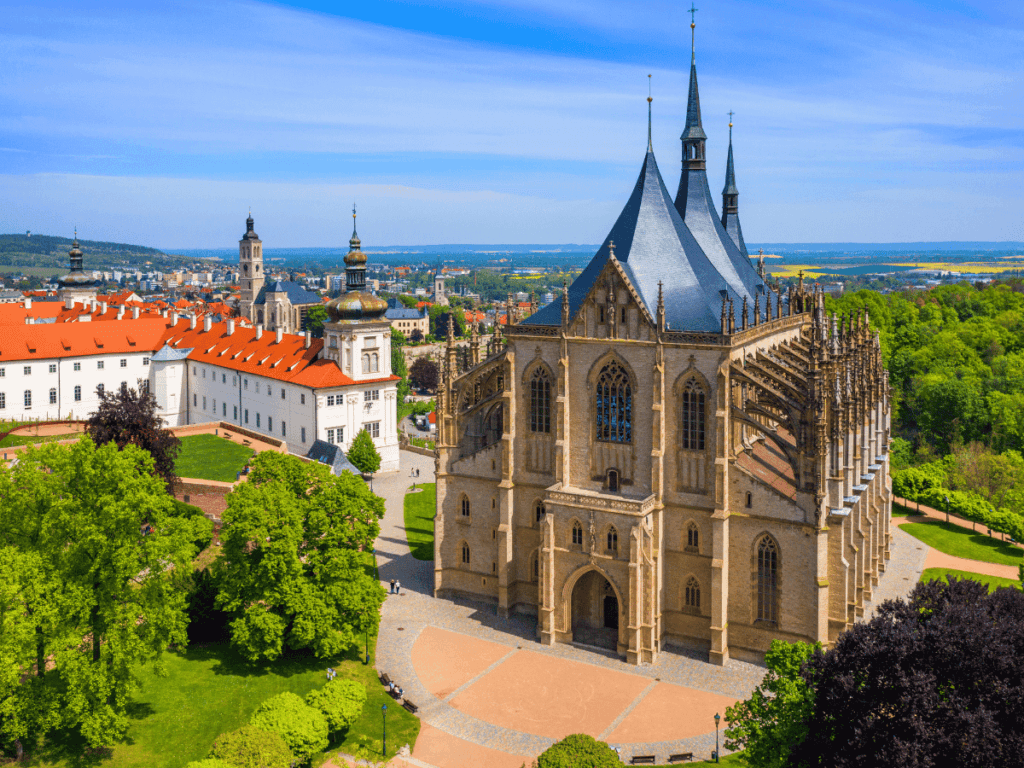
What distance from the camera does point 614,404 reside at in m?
48.3

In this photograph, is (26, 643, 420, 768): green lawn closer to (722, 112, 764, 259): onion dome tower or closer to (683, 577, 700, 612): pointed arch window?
(683, 577, 700, 612): pointed arch window

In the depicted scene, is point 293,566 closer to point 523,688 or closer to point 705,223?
point 523,688

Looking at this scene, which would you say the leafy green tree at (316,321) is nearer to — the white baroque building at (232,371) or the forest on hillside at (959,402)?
the white baroque building at (232,371)

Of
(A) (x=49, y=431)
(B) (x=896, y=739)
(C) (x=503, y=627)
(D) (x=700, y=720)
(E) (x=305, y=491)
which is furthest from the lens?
(A) (x=49, y=431)

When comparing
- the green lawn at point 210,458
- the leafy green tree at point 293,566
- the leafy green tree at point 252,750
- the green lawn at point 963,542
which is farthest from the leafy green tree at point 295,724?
the green lawn at point 963,542

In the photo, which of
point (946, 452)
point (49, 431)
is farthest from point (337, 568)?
point (946, 452)

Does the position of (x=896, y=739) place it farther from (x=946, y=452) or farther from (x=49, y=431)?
(x=49, y=431)

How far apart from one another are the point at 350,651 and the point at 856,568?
92.0ft

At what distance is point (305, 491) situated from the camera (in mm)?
47188

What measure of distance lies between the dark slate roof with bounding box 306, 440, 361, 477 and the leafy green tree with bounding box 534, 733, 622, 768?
44783mm

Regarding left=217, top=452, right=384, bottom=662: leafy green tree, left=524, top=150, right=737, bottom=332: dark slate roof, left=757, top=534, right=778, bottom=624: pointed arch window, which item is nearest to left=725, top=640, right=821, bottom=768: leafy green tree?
left=757, top=534, right=778, bottom=624: pointed arch window

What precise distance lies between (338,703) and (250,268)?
142 metres

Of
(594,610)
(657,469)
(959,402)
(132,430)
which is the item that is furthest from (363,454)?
(959,402)

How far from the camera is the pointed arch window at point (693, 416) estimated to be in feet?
151
